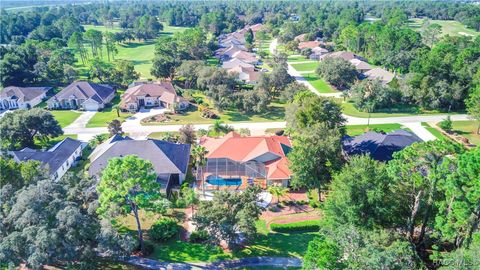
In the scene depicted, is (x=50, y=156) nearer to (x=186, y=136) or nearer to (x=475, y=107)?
(x=186, y=136)

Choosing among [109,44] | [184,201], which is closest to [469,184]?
[184,201]

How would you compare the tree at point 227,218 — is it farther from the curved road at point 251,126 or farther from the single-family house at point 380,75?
the single-family house at point 380,75

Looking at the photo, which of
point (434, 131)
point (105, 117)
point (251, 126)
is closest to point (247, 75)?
point (251, 126)

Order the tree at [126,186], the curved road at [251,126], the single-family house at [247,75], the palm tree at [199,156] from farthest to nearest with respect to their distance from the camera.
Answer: the single-family house at [247,75] → the curved road at [251,126] → the palm tree at [199,156] → the tree at [126,186]

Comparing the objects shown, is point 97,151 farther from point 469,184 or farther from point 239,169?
point 469,184

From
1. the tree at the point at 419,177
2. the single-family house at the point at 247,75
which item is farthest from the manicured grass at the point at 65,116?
the tree at the point at 419,177

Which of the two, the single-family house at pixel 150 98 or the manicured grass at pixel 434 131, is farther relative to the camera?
the single-family house at pixel 150 98

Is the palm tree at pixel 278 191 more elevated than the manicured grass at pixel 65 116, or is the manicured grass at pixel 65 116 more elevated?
the palm tree at pixel 278 191
